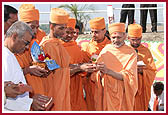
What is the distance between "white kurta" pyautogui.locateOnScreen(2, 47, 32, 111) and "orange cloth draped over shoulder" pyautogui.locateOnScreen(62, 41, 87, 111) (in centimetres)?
205

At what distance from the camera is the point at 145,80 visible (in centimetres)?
570

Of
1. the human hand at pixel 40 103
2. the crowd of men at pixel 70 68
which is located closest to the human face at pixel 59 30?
the crowd of men at pixel 70 68

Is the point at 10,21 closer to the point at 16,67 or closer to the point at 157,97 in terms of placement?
the point at 16,67

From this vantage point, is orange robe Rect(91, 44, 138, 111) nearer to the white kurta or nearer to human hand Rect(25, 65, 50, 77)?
human hand Rect(25, 65, 50, 77)

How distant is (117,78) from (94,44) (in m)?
1.17

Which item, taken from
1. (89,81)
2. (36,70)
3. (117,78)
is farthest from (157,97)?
(36,70)

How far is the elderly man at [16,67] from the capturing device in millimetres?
3264

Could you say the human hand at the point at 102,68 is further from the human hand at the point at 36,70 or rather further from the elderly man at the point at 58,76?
the human hand at the point at 36,70

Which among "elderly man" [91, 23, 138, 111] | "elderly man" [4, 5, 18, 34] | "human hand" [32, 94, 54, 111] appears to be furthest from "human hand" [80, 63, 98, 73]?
"human hand" [32, 94, 54, 111]

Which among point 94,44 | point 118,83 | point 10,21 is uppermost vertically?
point 10,21

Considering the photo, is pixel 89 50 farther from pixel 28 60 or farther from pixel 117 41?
pixel 28 60

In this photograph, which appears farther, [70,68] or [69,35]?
[69,35]

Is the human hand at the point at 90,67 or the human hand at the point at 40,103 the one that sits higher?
the human hand at the point at 90,67

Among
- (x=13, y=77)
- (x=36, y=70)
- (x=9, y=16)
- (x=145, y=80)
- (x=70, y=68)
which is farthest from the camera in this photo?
(x=145, y=80)
